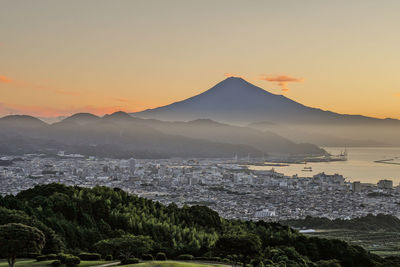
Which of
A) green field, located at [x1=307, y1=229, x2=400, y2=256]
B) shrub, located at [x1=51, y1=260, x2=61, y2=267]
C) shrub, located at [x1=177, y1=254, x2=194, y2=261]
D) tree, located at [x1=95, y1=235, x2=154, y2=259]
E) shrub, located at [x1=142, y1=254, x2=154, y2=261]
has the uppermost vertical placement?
tree, located at [x1=95, y1=235, x2=154, y2=259]

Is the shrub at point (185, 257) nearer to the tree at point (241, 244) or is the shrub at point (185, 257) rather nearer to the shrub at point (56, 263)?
the tree at point (241, 244)

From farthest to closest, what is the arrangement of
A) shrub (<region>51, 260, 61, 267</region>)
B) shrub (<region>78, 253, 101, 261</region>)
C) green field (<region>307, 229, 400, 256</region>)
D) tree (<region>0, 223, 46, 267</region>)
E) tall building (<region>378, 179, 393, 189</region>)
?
1. tall building (<region>378, 179, 393, 189</region>)
2. green field (<region>307, 229, 400, 256</region>)
3. shrub (<region>78, 253, 101, 261</region>)
4. shrub (<region>51, 260, 61, 267</region>)
5. tree (<region>0, 223, 46, 267</region>)

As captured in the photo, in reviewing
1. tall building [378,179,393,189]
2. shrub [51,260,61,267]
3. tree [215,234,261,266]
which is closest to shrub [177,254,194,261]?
tree [215,234,261,266]

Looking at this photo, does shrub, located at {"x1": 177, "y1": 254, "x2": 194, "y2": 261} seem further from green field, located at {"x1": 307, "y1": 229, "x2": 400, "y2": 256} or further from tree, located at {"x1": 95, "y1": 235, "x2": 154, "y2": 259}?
green field, located at {"x1": 307, "y1": 229, "x2": 400, "y2": 256}

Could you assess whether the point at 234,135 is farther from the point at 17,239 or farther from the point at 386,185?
the point at 17,239

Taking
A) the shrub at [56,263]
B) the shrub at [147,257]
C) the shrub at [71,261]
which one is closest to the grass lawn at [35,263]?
the shrub at [56,263]

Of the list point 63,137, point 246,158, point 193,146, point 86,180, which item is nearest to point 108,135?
point 63,137
